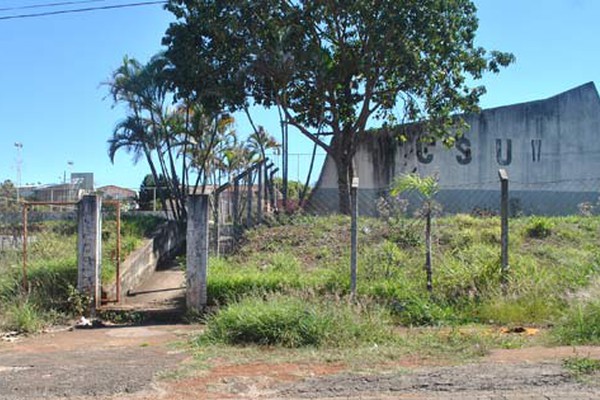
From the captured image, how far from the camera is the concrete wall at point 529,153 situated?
67.9ft

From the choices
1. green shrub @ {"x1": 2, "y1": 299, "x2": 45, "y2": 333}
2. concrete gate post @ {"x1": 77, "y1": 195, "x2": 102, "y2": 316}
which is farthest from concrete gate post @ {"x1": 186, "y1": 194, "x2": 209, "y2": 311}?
green shrub @ {"x1": 2, "y1": 299, "x2": 45, "y2": 333}

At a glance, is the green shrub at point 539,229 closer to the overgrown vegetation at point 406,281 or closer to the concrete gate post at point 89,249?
the overgrown vegetation at point 406,281

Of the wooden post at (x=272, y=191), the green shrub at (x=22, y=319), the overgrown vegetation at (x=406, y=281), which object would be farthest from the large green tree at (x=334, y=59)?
the green shrub at (x=22, y=319)

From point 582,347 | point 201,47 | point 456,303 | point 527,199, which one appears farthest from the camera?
point 527,199

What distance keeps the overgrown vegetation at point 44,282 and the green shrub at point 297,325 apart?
322cm

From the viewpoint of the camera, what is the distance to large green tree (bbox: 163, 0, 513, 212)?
50.4 ft

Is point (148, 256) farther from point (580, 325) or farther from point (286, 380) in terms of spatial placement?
point (580, 325)

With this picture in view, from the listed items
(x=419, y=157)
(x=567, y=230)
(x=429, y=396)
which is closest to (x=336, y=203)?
(x=419, y=157)

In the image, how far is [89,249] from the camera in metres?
9.62

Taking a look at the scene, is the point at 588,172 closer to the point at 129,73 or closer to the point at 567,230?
the point at 567,230

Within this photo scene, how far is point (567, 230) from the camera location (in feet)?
37.6

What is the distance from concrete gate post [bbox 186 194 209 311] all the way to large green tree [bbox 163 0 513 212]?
7.31 m

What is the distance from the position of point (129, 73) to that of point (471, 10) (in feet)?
36.1

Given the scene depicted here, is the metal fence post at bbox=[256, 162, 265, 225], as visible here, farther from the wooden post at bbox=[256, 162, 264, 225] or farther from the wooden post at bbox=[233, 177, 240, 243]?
→ the wooden post at bbox=[233, 177, 240, 243]
